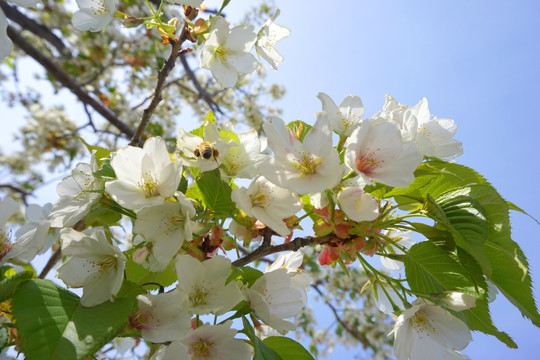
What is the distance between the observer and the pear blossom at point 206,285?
0.62 m

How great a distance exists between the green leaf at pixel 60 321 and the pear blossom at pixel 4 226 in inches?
9.3

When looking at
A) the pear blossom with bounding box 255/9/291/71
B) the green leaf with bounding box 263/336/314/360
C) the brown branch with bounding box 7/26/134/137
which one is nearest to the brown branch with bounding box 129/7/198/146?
the pear blossom with bounding box 255/9/291/71

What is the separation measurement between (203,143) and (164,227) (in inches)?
6.6

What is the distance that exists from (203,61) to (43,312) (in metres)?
0.86

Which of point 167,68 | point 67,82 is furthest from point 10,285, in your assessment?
point 67,82

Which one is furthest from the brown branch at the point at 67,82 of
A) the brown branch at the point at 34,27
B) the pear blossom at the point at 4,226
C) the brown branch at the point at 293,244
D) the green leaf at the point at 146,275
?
the brown branch at the point at 293,244

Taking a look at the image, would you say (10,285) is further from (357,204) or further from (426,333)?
(426,333)

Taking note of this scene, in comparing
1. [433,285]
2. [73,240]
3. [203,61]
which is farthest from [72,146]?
[433,285]

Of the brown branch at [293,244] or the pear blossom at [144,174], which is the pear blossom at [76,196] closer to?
the pear blossom at [144,174]

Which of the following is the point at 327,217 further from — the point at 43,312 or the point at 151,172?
the point at 43,312

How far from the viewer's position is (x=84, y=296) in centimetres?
60

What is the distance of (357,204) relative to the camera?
64 cm

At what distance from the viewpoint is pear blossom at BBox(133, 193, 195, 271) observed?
0.63 meters

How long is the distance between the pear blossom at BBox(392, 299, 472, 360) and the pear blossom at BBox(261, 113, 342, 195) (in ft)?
0.99
